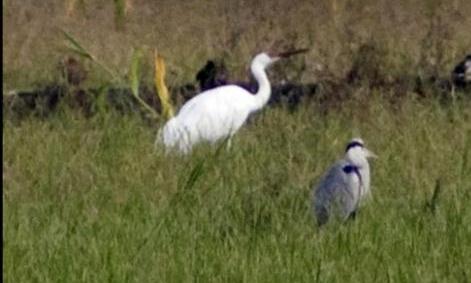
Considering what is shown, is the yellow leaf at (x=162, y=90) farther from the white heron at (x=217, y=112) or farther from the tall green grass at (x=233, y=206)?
the tall green grass at (x=233, y=206)

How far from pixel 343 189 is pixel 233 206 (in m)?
0.38

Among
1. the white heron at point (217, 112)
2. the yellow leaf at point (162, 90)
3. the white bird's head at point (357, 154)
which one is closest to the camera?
the white bird's head at point (357, 154)

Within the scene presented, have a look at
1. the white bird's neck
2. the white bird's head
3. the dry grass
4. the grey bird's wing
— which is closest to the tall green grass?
the grey bird's wing

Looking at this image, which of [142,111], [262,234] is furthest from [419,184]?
[142,111]

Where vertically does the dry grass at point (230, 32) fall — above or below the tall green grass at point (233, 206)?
above

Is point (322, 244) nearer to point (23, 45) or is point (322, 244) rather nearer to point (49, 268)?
point (49, 268)

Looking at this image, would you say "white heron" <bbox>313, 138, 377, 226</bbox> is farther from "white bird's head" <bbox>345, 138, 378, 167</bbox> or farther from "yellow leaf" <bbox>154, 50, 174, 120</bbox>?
"yellow leaf" <bbox>154, 50, 174, 120</bbox>

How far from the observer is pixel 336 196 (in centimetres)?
623

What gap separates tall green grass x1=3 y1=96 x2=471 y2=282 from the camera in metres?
5.47

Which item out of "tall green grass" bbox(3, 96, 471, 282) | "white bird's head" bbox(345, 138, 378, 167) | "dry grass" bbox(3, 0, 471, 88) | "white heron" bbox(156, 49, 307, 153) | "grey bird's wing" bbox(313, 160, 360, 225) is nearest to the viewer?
"tall green grass" bbox(3, 96, 471, 282)

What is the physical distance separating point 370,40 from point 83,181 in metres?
5.10

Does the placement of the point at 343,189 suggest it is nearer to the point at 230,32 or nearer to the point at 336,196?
the point at 336,196

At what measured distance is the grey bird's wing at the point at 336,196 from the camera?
6160mm

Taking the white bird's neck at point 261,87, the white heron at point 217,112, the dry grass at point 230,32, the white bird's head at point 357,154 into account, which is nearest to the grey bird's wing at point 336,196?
the white bird's head at point 357,154
